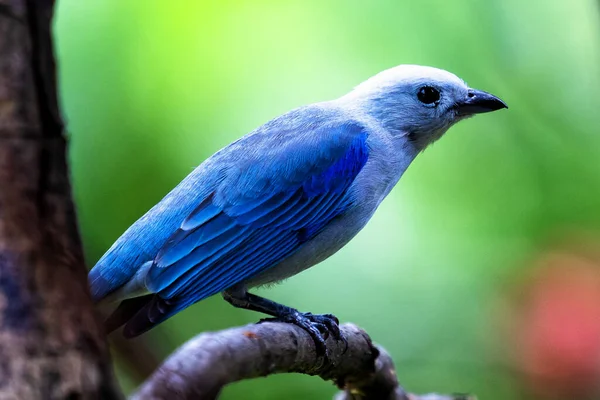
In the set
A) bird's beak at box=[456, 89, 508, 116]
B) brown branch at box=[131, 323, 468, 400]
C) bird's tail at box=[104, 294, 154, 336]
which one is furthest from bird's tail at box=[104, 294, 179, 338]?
bird's beak at box=[456, 89, 508, 116]

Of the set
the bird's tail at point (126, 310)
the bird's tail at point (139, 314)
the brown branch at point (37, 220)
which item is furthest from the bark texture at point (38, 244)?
the bird's tail at point (126, 310)

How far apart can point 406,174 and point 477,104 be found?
97cm

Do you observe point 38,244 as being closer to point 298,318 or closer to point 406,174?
point 298,318

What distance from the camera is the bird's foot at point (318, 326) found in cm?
300

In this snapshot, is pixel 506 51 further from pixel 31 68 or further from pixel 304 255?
pixel 31 68

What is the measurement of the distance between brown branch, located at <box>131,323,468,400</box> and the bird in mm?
119

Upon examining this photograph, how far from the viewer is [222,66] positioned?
4738 millimetres

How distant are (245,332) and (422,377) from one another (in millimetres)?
2642

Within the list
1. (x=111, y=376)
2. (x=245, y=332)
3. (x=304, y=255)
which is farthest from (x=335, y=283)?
(x=111, y=376)

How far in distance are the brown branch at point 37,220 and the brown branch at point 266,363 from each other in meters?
0.25

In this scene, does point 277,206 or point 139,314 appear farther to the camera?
point 277,206

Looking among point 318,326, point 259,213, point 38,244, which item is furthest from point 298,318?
point 38,244

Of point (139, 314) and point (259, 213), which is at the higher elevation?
point (259, 213)

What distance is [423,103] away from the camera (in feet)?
12.9
